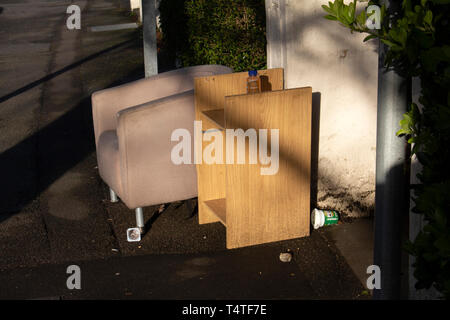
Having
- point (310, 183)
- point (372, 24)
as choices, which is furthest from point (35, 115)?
point (372, 24)

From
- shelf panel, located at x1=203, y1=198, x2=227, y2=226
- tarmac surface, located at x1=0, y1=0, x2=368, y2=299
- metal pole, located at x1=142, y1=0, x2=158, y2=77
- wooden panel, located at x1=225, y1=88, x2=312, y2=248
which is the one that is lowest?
tarmac surface, located at x1=0, y1=0, x2=368, y2=299

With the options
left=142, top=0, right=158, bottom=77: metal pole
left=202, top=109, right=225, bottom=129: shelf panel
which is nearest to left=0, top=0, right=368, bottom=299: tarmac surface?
left=202, top=109, right=225, bottom=129: shelf panel

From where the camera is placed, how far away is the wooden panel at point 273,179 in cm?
408

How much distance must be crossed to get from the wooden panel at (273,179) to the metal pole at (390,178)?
152 centimetres

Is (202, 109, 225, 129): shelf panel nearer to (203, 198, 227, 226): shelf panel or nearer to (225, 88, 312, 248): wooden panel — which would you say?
(225, 88, 312, 248): wooden panel

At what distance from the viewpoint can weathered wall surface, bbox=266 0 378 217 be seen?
4457mm

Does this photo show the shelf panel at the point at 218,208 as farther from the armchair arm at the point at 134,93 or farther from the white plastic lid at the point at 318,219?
the armchair arm at the point at 134,93

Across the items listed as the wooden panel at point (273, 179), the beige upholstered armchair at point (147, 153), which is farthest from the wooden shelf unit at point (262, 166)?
the beige upholstered armchair at point (147, 153)

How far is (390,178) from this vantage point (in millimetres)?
2502

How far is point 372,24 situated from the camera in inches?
87.7

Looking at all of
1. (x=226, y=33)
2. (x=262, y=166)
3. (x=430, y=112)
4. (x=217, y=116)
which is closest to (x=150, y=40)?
(x=226, y=33)

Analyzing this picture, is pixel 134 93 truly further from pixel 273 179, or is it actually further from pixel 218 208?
pixel 273 179

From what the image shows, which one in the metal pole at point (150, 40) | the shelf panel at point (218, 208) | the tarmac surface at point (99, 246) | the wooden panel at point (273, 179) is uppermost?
the metal pole at point (150, 40)

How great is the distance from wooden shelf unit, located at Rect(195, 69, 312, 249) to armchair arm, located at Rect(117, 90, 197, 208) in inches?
4.8
